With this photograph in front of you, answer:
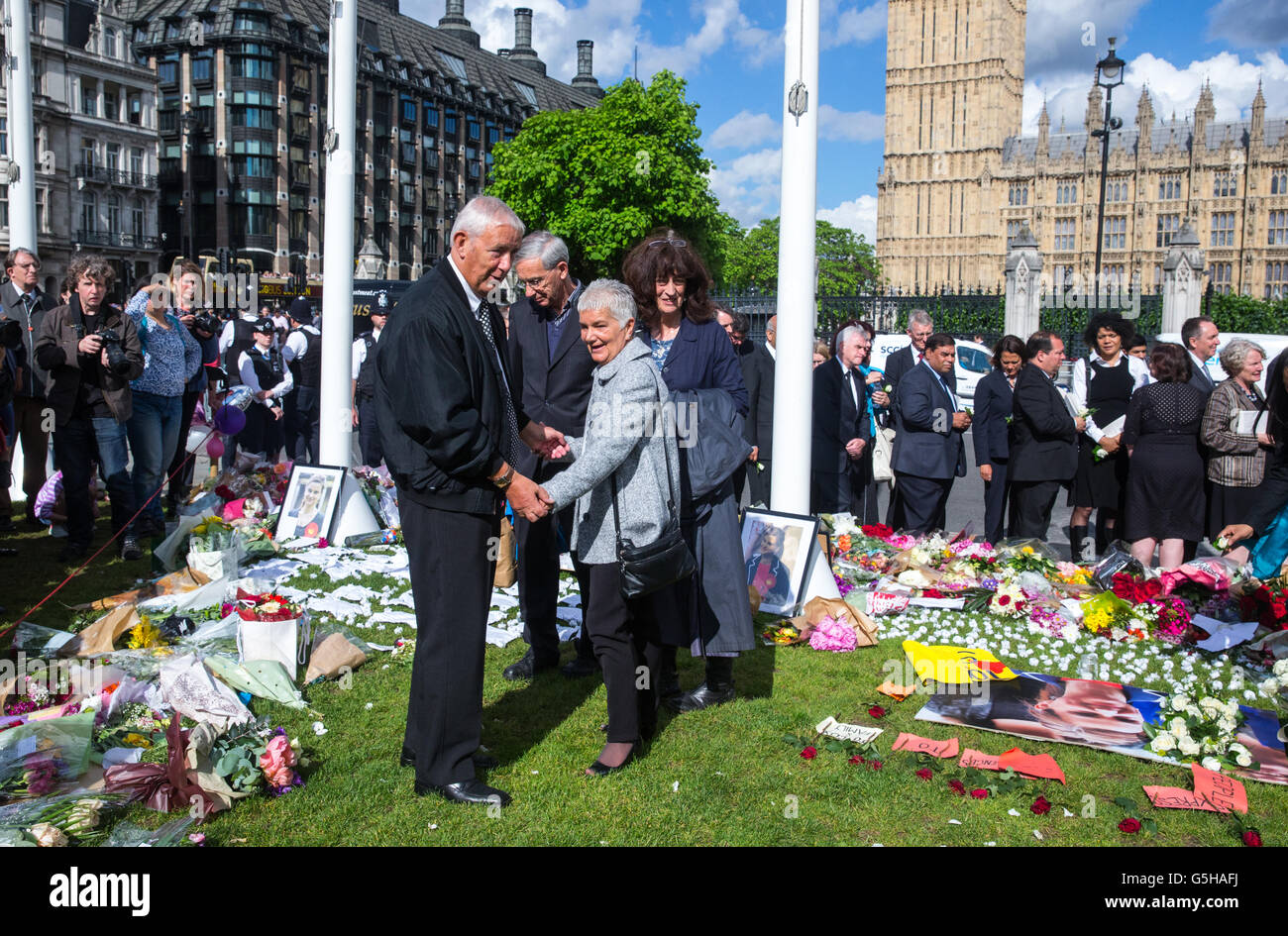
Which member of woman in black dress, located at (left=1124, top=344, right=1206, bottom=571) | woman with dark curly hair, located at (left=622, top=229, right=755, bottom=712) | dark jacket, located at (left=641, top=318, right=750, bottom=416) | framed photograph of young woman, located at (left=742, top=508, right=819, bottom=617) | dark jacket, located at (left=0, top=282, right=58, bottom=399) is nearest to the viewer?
woman with dark curly hair, located at (left=622, top=229, right=755, bottom=712)

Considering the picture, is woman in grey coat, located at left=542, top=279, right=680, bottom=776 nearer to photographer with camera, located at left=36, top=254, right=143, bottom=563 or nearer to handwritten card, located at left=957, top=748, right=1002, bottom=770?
handwritten card, located at left=957, top=748, right=1002, bottom=770

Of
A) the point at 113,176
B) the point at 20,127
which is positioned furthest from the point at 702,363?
the point at 113,176

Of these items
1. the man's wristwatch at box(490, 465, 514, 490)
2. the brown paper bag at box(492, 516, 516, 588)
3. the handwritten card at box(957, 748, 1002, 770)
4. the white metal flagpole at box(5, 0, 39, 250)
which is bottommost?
the handwritten card at box(957, 748, 1002, 770)

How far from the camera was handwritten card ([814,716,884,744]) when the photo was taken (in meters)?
4.77

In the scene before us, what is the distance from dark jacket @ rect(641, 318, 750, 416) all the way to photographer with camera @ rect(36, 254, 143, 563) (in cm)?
464

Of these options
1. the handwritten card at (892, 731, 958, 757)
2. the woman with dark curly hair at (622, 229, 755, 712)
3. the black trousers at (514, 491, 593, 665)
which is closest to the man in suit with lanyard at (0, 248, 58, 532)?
the black trousers at (514, 491, 593, 665)

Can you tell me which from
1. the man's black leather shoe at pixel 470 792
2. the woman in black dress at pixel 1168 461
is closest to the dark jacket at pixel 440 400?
the man's black leather shoe at pixel 470 792

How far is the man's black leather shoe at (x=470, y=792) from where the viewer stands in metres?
3.97

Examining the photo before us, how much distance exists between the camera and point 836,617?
6.48 m

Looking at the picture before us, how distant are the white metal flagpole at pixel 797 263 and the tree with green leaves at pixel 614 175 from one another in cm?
3741

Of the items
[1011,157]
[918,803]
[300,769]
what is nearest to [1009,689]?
[918,803]

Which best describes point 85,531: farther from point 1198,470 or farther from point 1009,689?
point 1198,470

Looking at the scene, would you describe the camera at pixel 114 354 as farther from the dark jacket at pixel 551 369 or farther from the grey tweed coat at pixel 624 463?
the grey tweed coat at pixel 624 463

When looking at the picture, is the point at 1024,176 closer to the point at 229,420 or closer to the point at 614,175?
the point at 614,175
